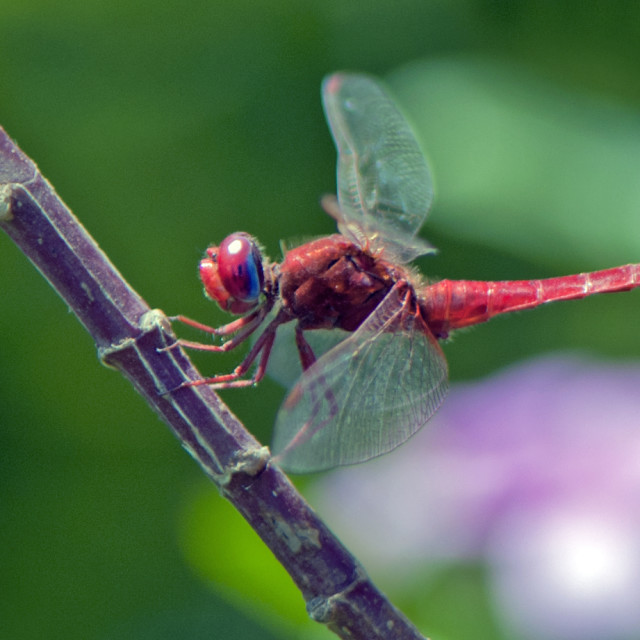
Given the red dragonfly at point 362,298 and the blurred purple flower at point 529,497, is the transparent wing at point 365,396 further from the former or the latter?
the blurred purple flower at point 529,497

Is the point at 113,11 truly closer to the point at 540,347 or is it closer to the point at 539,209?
the point at 539,209

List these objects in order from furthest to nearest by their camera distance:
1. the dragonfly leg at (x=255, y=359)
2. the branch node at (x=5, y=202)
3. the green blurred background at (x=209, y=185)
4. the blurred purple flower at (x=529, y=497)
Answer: the green blurred background at (x=209, y=185), the blurred purple flower at (x=529, y=497), the dragonfly leg at (x=255, y=359), the branch node at (x=5, y=202)

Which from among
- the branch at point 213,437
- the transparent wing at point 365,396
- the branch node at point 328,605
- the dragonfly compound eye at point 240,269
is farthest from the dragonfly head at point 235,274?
the branch node at point 328,605

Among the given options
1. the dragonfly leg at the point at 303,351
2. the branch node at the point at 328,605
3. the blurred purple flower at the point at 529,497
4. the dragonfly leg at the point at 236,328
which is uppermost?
the dragonfly leg at the point at 236,328

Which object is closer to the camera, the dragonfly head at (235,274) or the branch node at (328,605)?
the branch node at (328,605)

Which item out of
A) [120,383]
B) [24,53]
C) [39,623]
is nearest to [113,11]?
[24,53]

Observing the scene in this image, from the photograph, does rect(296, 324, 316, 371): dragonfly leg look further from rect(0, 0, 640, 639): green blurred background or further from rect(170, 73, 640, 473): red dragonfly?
rect(0, 0, 640, 639): green blurred background

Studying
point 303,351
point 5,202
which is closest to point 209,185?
point 303,351

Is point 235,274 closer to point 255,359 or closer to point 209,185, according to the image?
point 255,359
